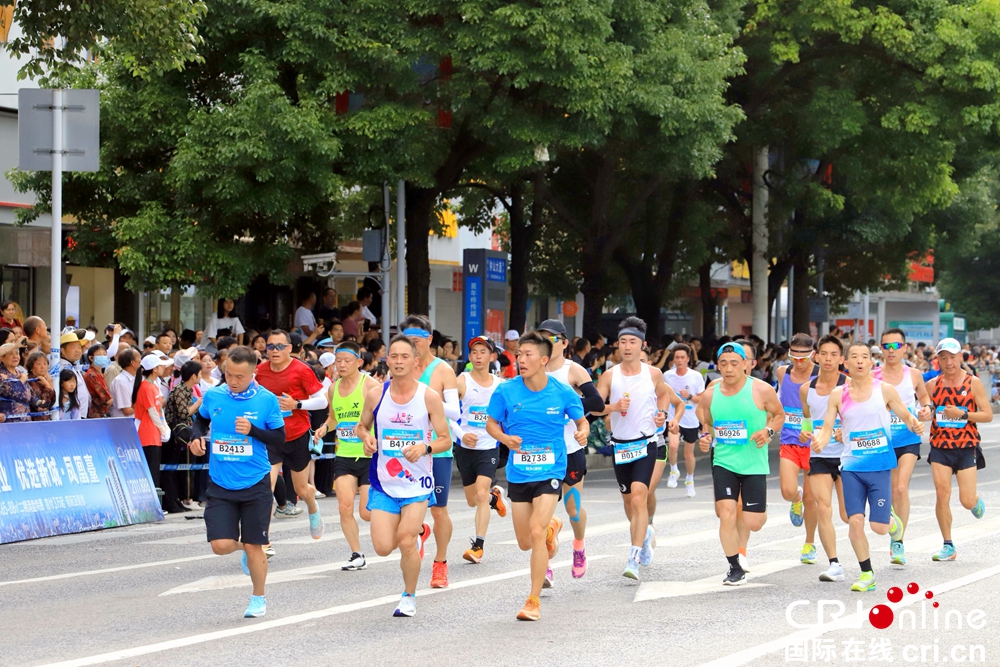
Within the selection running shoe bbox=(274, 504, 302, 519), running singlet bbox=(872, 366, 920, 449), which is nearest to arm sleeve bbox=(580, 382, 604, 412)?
running singlet bbox=(872, 366, 920, 449)

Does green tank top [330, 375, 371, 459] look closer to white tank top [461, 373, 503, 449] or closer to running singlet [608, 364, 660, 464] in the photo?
white tank top [461, 373, 503, 449]

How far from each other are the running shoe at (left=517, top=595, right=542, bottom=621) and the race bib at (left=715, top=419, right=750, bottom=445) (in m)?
2.33

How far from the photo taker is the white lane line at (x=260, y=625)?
7809 millimetres

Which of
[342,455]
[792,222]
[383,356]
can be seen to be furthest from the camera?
[792,222]

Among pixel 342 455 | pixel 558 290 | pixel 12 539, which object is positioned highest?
pixel 558 290

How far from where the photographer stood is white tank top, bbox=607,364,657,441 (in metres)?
11.0

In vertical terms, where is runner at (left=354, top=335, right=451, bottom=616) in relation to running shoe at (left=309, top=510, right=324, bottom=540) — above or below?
above

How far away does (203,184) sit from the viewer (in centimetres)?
1983

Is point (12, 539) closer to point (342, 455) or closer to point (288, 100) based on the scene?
point (342, 455)

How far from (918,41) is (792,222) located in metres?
7.92

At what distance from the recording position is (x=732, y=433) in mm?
10484

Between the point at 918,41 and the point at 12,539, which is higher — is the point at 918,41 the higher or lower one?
the higher one

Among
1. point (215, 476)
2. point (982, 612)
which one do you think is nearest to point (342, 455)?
point (215, 476)

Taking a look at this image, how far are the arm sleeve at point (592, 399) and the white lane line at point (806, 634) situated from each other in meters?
2.47
